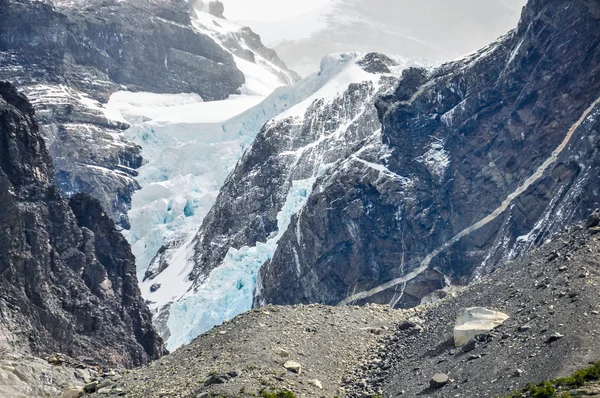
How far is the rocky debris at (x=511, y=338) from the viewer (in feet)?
143

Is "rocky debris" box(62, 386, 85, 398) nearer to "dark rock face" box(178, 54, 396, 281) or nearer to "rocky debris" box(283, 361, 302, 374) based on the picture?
"rocky debris" box(283, 361, 302, 374)

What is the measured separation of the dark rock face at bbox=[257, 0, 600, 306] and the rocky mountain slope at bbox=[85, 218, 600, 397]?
42.9 m

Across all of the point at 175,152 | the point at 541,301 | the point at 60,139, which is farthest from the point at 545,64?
the point at 60,139

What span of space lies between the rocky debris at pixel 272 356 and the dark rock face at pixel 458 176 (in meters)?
42.4

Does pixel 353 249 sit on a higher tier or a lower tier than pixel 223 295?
higher

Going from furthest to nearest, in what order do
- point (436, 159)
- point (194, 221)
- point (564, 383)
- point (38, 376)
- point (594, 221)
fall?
1. point (194, 221)
2. point (436, 159)
3. point (38, 376)
4. point (594, 221)
5. point (564, 383)

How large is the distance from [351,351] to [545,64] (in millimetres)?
70719

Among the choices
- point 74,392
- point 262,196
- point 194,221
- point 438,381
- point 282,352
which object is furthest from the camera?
point 194,221

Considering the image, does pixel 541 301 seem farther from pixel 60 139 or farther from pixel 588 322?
pixel 60 139

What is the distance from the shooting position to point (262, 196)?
163 metres

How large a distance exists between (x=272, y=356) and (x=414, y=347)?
27.1ft

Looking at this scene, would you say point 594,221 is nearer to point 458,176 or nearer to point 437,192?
point 458,176

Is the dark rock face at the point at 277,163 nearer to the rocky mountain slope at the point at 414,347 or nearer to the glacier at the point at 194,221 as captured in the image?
the glacier at the point at 194,221

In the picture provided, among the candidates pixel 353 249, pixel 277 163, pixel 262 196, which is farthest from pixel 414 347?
pixel 277 163
